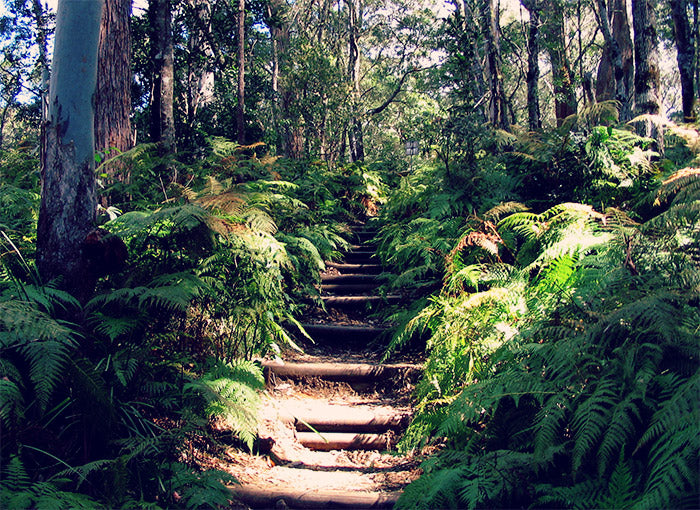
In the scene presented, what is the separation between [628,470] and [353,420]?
2330 millimetres

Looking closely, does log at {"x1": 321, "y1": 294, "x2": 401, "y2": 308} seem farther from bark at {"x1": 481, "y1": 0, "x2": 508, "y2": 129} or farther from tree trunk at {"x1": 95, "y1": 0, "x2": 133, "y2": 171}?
bark at {"x1": 481, "y1": 0, "x2": 508, "y2": 129}

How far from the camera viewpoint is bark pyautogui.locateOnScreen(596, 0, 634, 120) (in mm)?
9562

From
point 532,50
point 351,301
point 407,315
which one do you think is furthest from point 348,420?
point 532,50

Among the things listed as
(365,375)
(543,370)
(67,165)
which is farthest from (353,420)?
(67,165)

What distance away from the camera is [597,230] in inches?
163

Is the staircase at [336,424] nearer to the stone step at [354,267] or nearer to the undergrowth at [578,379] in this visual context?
the undergrowth at [578,379]

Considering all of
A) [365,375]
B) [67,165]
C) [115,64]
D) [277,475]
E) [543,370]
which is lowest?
[277,475]

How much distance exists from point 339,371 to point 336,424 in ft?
2.69

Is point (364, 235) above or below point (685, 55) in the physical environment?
below

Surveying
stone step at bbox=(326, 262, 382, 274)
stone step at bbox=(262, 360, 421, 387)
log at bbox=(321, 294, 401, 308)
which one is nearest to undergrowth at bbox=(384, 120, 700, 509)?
stone step at bbox=(262, 360, 421, 387)

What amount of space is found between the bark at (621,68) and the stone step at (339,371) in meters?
7.04

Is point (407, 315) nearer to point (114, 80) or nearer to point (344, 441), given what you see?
point (344, 441)

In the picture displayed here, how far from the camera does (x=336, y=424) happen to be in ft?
13.6

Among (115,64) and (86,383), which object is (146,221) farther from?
(115,64)
